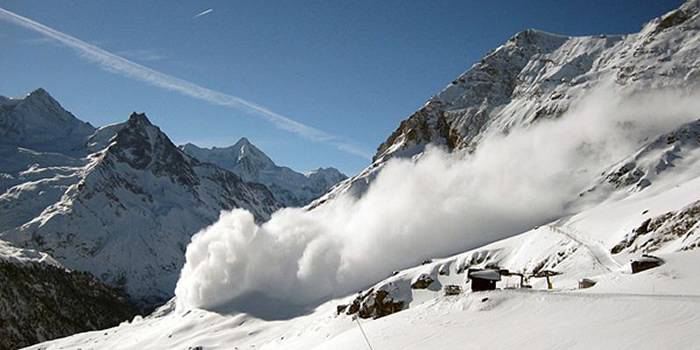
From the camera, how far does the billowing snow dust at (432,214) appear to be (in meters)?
130

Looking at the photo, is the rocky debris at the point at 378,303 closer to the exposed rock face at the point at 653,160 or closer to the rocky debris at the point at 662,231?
the rocky debris at the point at 662,231

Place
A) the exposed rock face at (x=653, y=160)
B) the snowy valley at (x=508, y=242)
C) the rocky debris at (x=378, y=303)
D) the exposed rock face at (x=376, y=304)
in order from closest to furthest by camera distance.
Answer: the snowy valley at (x=508, y=242) → the exposed rock face at (x=376, y=304) → the rocky debris at (x=378, y=303) → the exposed rock face at (x=653, y=160)

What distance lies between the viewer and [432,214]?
147 metres

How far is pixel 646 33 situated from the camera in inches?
7357

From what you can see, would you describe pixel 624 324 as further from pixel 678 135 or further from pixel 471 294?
pixel 678 135

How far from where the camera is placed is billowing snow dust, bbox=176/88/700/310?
426 feet

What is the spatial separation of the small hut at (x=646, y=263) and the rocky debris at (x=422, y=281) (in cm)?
4268

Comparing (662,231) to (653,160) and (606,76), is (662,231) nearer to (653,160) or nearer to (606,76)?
(653,160)

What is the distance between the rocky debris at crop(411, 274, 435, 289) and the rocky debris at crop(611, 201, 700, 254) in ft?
87.6

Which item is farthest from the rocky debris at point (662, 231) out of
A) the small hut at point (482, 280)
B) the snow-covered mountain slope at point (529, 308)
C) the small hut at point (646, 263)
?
the small hut at point (482, 280)

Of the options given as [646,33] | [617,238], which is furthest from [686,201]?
[646,33]

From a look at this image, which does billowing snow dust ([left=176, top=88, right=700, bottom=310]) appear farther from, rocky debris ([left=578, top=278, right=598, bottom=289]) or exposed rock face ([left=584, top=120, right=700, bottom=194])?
rocky debris ([left=578, top=278, right=598, bottom=289])

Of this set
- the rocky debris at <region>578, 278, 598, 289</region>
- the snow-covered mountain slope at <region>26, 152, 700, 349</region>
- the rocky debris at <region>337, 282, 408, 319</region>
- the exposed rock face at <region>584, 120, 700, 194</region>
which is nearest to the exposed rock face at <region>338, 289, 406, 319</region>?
the rocky debris at <region>337, 282, 408, 319</region>

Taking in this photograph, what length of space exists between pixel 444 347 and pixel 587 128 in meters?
134
